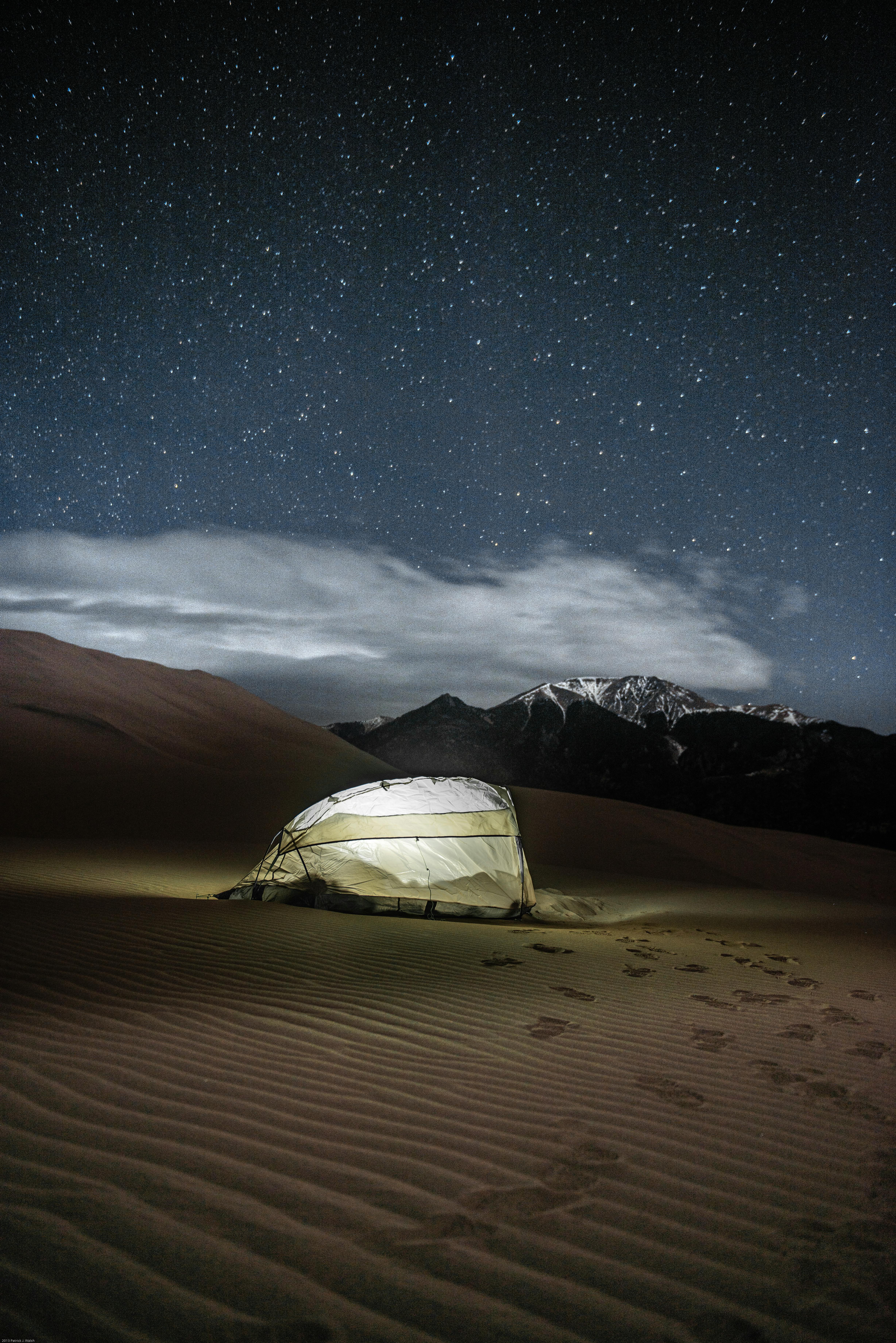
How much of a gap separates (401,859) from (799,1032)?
5675 mm

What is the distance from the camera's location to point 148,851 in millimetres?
17219

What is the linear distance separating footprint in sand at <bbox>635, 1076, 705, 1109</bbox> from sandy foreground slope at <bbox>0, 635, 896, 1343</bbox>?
20 millimetres

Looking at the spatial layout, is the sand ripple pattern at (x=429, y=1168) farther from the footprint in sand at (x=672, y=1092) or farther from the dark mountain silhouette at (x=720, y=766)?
the dark mountain silhouette at (x=720, y=766)

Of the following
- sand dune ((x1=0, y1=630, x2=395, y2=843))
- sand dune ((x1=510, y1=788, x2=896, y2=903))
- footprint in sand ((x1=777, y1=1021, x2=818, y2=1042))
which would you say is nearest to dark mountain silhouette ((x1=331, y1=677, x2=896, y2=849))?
sand dune ((x1=0, y1=630, x2=395, y2=843))

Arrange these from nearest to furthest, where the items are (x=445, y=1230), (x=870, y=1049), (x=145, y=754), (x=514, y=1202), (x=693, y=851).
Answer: (x=445, y=1230), (x=514, y=1202), (x=870, y=1049), (x=693, y=851), (x=145, y=754)

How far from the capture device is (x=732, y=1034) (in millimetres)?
4648

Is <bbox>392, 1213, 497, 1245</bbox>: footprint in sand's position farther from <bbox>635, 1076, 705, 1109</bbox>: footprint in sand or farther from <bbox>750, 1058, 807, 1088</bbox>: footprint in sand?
Answer: <bbox>750, 1058, 807, 1088</bbox>: footprint in sand

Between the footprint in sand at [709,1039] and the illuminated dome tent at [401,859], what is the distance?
510cm

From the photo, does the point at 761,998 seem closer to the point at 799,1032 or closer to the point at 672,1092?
the point at 799,1032

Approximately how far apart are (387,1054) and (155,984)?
215 centimetres

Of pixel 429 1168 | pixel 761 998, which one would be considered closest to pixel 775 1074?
pixel 761 998

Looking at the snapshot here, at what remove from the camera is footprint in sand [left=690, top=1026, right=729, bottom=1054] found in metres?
4.32

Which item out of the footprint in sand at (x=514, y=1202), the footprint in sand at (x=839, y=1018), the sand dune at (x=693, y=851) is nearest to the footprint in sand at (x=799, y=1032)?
the footprint in sand at (x=839, y=1018)

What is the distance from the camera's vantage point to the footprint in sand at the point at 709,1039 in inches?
170
